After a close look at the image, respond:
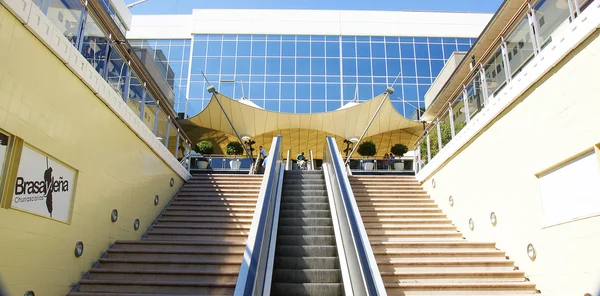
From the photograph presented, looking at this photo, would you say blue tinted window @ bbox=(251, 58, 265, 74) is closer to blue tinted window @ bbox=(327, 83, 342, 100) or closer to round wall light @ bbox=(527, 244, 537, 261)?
blue tinted window @ bbox=(327, 83, 342, 100)

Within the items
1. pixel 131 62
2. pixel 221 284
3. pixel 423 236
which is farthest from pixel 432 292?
pixel 131 62

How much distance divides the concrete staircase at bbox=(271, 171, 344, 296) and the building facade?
65.9 ft

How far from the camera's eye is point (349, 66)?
29.3 m

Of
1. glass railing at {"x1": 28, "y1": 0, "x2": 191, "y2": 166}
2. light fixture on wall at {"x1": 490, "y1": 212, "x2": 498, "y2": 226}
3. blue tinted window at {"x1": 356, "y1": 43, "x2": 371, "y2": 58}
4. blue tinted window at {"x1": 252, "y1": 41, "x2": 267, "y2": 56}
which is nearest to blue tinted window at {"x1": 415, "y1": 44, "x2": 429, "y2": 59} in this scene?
blue tinted window at {"x1": 356, "y1": 43, "x2": 371, "y2": 58}

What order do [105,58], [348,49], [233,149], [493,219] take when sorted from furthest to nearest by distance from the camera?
[348,49], [233,149], [493,219], [105,58]

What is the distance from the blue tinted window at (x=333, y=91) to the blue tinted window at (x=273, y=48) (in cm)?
430

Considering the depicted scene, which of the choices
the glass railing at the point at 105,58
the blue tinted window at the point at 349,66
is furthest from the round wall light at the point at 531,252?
the blue tinted window at the point at 349,66

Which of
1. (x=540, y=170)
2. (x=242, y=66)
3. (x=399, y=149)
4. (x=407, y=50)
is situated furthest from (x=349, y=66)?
(x=540, y=170)

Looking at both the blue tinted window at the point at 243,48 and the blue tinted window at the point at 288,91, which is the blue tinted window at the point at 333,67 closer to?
the blue tinted window at the point at 288,91

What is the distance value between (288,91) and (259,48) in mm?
3826

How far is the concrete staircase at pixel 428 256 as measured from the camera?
5359 millimetres

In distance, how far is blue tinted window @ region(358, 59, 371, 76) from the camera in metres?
29.1

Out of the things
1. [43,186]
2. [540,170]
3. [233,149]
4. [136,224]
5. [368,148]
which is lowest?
[136,224]

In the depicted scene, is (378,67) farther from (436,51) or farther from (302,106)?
(302,106)
